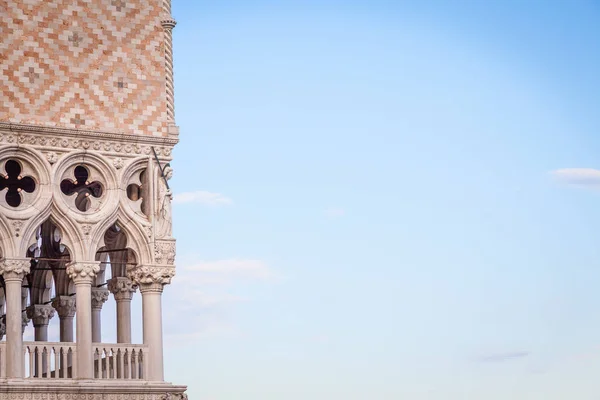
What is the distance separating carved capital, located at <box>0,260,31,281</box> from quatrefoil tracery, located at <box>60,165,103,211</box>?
245 centimetres

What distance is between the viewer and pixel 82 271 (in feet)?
124

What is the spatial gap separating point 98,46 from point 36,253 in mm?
8864

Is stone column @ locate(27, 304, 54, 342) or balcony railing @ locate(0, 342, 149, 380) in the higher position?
stone column @ locate(27, 304, 54, 342)

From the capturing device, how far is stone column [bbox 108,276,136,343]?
40.8 meters

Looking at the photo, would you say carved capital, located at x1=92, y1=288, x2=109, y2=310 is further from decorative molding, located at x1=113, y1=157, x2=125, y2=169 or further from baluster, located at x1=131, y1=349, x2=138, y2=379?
decorative molding, located at x1=113, y1=157, x2=125, y2=169

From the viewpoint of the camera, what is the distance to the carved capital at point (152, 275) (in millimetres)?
38156

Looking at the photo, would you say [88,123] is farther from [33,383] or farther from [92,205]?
[33,383]

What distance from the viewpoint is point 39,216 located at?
37.4 m

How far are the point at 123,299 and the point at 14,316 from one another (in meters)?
4.81

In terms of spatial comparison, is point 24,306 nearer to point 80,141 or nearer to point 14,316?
point 14,316

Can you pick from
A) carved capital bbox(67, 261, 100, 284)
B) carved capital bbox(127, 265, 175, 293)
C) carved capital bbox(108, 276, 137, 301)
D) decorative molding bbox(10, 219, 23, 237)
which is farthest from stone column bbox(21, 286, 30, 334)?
decorative molding bbox(10, 219, 23, 237)

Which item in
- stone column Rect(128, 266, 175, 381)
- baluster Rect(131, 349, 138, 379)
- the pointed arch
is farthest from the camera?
the pointed arch

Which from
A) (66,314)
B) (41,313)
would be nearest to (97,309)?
(66,314)

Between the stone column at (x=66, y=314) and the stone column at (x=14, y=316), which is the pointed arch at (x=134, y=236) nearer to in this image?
the stone column at (x=14, y=316)
